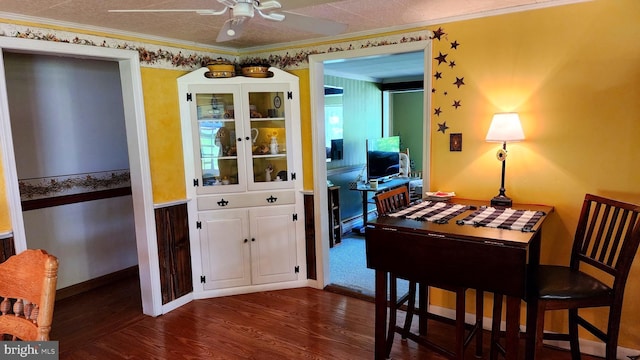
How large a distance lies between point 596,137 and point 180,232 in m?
3.06

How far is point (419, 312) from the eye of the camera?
2.70 m

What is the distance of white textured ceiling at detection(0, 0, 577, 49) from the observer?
221 centimetres

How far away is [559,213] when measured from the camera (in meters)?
2.57

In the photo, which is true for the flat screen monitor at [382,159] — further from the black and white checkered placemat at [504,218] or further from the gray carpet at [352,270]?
the black and white checkered placemat at [504,218]

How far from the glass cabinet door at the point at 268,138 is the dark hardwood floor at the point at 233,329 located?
101 centimetres

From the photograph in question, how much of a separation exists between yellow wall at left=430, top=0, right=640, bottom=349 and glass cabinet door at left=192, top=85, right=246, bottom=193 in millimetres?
1696

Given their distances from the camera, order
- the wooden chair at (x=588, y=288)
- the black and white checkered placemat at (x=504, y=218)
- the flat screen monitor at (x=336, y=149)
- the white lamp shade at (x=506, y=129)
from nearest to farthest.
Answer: the wooden chair at (x=588, y=288) < the black and white checkered placemat at (x=504, y=218) < the white lamp shade at (x=506, y=129) < the flat screen monitor at (x=336, y=149)

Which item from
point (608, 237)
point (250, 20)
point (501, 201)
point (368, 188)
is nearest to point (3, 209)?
point (250, 20)

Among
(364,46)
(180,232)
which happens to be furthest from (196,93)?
(364,46)

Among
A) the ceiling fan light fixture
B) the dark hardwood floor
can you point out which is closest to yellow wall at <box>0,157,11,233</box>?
the dark hardwood floor

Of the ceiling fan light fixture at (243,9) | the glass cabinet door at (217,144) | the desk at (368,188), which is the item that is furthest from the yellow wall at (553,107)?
the desk at (368,188)

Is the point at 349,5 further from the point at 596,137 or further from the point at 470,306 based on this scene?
the point at 470,306

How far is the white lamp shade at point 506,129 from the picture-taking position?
2486 mm

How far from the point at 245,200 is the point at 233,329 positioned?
106cm
